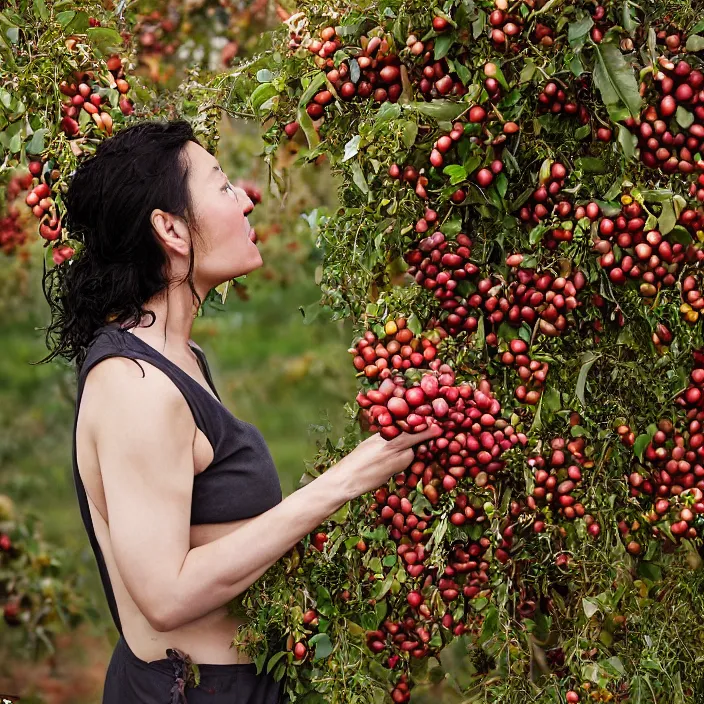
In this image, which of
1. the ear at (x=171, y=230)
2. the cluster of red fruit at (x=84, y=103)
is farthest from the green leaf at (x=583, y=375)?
the cluster of red fruit at (x=84, y=103)

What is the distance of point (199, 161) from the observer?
1.82m

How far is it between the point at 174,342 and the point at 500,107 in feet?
2.57

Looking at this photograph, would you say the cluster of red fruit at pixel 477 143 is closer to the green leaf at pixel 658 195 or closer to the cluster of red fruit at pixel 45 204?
the green leaf at pixel 658 195

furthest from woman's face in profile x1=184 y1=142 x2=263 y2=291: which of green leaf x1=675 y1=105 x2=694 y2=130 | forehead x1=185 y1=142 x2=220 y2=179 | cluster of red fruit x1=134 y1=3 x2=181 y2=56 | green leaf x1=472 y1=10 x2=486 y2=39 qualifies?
cluster of red fruit x1=134 y1=3 x2=181 y2=56

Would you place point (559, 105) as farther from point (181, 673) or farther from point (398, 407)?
point (181, 673)

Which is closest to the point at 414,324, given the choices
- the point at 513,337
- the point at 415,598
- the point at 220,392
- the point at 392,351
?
the point at 392,351

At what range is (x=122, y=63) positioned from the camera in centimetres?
213

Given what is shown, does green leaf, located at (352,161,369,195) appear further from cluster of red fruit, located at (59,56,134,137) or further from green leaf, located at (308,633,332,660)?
green leaf, located at (308,633,332,660)

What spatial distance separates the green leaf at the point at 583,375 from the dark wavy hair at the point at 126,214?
0.75 meters

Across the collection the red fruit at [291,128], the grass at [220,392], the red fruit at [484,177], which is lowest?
the grass at [220,392]

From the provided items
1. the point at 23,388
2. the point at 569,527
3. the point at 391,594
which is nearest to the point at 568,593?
the point at 569,527

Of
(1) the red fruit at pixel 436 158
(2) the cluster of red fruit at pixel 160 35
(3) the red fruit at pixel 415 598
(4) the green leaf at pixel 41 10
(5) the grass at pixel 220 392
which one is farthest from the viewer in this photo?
(5) the grass at pixel 220 392

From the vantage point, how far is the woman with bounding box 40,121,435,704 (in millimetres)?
1578

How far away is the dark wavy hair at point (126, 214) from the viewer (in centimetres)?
177
